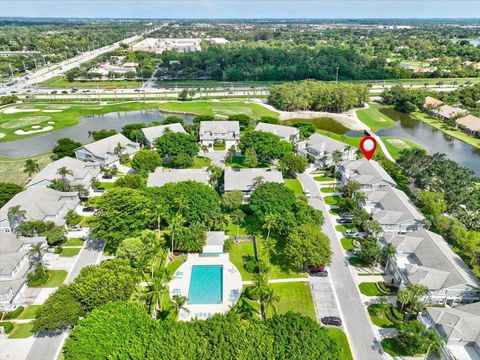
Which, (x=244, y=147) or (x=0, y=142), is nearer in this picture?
(x=244, y=147)

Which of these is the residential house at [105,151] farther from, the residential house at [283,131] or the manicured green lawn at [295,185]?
the manicured green lawn at [295,185]

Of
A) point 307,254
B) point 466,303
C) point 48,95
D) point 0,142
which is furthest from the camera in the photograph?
point 48,95

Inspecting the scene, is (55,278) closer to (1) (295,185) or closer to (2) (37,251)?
(2) (37,251)

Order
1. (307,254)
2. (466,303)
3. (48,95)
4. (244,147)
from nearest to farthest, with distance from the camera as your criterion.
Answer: (466,303) < (307,254) < (244,147) < (48,95)

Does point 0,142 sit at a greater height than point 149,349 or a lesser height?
lesser

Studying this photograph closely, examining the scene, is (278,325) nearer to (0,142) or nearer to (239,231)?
(239,231)

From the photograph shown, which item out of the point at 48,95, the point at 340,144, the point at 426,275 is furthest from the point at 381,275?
the point at 48,95
